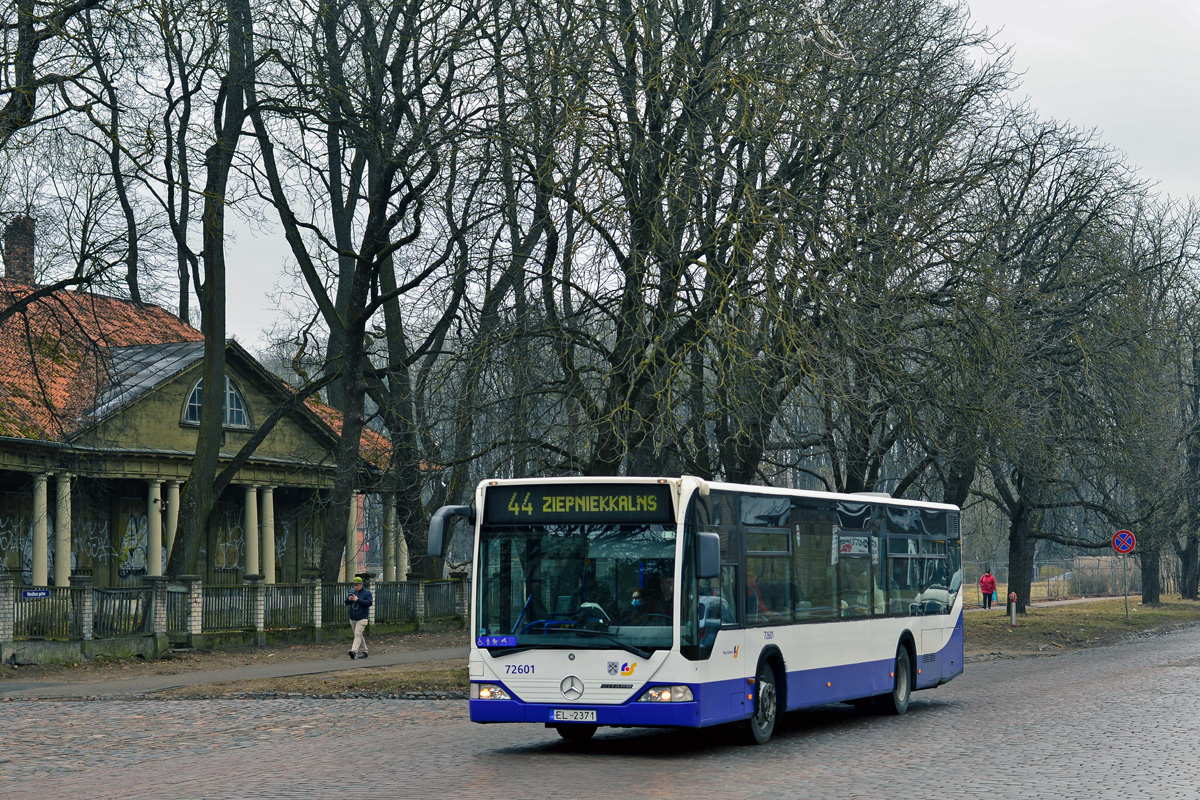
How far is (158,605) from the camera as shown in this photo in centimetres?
2892

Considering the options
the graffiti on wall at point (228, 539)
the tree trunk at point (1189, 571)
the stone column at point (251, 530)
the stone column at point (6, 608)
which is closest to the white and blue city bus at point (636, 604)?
the stone column at point (6, 608)

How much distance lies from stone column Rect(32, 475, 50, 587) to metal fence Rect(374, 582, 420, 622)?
26.6ft

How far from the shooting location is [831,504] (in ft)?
54.3

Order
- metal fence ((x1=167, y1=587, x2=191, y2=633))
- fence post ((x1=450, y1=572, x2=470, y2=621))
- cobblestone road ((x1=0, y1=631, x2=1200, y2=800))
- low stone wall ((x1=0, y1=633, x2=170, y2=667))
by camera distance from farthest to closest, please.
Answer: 1. fence post ((x1=450, y1=572, x2=470, y2=621))
2. metal fence ((x1=167, y1=587, x2=191, y2=633))
3. low stone wall ((x1=0, y1=633, x2=170, y2=667))
4. cobblestone road ((x1=0, y1=631, x2=1200, y2=800))

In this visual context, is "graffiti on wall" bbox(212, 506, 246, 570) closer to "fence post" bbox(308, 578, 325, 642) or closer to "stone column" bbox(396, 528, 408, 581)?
"stone column" bbox(396, 528, 408, 581)

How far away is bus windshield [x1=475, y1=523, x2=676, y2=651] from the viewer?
524 inches

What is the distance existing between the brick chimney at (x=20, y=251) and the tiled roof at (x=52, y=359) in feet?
1.15

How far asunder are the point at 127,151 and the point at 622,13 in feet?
33.3

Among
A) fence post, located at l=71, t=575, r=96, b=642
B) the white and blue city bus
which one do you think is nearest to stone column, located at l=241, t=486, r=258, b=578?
fence post, located at l=71, t=575, r=96, b=642

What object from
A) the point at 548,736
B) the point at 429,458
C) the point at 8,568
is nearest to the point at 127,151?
Result: the point at 429,458

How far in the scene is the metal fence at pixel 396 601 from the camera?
36.2 metres

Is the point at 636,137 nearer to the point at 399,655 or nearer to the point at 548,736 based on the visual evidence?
the point at 548,736

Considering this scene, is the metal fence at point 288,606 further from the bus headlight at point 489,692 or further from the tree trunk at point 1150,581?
the tree trunk at point 1150,581

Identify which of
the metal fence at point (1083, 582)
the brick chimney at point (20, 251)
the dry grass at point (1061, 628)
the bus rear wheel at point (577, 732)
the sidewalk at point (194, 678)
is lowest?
the metal fence at point (1083, 582)
